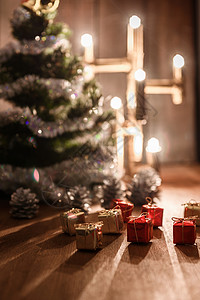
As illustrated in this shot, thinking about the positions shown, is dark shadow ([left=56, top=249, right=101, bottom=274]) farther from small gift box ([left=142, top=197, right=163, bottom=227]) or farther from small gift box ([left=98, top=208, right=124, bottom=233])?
small gift box ([left=142, top=197, right=163, bottom=227])

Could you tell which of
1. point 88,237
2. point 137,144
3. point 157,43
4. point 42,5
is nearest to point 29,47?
point 42,5

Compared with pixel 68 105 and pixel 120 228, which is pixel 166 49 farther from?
pixel 120 228

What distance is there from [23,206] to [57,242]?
32 centimetres

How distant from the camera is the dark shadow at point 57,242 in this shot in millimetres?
951

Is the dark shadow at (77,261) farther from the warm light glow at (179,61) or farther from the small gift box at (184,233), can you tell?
the warm light glow at (179,61)

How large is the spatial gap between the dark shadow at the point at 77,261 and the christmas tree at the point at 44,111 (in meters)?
0.55

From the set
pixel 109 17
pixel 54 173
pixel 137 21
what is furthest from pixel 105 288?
pixel 109 17

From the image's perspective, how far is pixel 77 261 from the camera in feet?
2.75

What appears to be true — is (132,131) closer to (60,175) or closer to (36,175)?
(60,175)

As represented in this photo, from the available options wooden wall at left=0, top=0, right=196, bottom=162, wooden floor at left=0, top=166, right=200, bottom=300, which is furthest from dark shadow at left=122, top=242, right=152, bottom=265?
wooden wall at left=0, top=0, right=196, bottom=162

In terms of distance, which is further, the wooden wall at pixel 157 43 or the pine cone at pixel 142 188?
the wooden wall at pixel 157 43

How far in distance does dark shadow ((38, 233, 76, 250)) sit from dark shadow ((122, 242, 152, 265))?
0.18m

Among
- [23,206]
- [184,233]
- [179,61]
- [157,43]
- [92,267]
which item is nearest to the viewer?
[92,267]

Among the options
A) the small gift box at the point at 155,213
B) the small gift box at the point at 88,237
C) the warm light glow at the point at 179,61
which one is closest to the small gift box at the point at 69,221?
the small gift box at the point at 88,237
